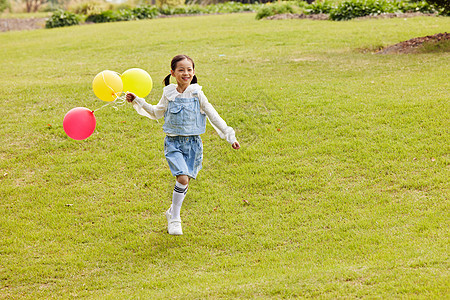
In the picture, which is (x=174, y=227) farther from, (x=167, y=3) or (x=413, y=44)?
(x=167, y=3)

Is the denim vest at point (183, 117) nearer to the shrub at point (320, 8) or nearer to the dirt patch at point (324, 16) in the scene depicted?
the dirt patch at point (324, 16)

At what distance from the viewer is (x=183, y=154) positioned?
16.7 feet

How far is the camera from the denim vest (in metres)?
5.00

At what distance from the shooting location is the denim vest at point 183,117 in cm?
500

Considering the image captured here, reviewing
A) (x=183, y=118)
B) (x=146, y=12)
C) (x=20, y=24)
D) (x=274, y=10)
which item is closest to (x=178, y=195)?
(x=183, y=118)

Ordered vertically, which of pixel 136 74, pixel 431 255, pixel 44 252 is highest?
pixel 136 74

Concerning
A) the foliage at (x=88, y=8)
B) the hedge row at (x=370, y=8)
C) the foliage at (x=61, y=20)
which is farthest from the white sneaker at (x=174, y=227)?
the foliage at (x=88, y=8)

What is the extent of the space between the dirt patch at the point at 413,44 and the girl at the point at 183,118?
289 inches

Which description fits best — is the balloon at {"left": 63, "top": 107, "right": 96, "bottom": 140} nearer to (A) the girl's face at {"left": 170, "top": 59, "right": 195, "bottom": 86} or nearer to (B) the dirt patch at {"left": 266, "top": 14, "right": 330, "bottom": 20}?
(A) the girl's face at {"left": 170, "top": 59, "right": 195, "bottom": 86}

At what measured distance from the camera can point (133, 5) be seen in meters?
25.1

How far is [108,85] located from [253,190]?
2328 millimetres

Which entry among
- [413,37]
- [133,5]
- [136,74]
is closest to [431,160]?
[136,74]

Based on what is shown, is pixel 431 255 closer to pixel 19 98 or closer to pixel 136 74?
pixel 136 74

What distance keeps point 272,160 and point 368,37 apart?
7332mm
